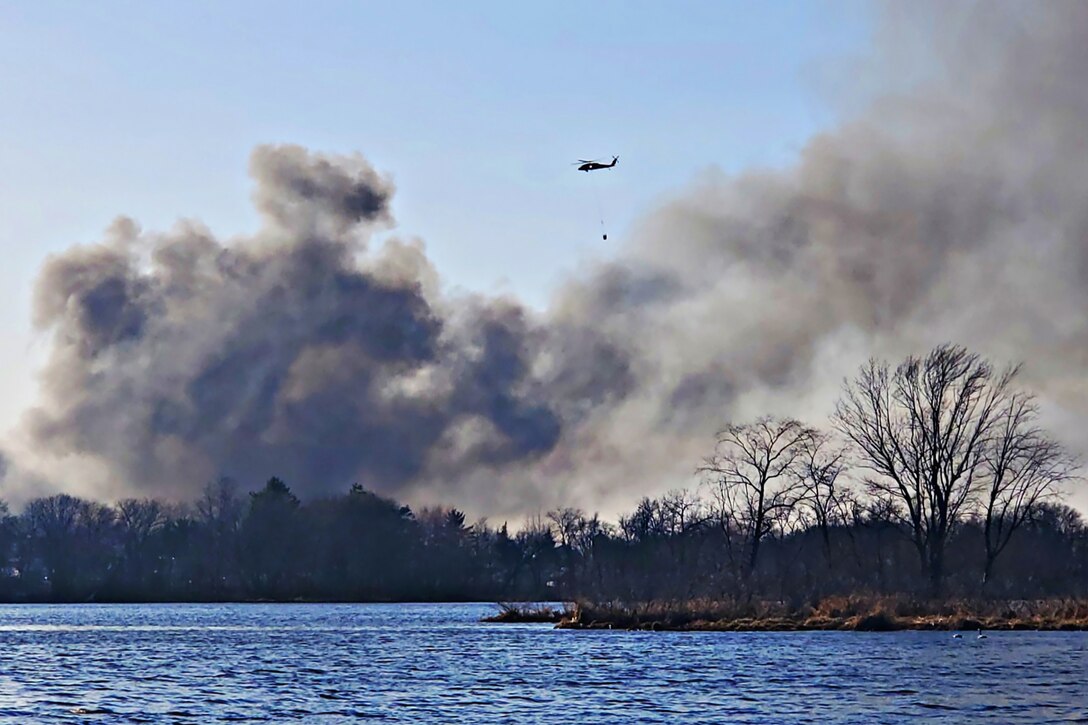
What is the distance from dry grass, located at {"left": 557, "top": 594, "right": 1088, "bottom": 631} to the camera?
241ft

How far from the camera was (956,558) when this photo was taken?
106375 mm

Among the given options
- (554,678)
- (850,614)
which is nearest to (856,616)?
(850,614)

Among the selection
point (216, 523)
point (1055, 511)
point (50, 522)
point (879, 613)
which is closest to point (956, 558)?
point (879, 613)

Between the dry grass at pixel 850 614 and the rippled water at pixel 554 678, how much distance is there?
169 cm

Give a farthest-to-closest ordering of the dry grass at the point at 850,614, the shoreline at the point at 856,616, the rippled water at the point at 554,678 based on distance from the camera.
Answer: the dry grass at the point at 850,614, the shoreline at the point at 856,616, the rippled water at the point at 554,678

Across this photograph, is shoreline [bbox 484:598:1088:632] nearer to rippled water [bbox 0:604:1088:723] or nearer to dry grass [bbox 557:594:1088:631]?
dry grass [bbox 557:594:1088:631]

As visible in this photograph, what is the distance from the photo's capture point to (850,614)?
251ft

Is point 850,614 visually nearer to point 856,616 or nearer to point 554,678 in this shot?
point 856,616

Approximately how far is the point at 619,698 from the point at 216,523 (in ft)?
482

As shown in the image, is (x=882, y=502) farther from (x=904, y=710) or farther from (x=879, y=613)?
(x=904, y=710)

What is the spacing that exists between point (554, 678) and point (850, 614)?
30.6 meters

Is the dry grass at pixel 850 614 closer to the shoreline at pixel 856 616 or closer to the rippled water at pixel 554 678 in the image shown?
the shoreline at pixel 856 616

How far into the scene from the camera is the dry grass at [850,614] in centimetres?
7350

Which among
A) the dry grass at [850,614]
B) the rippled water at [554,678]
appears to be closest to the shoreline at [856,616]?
the dry grass at [850,614]
